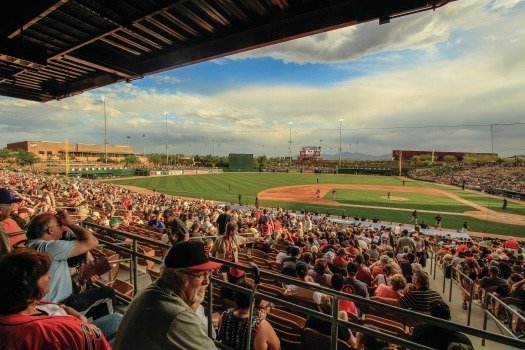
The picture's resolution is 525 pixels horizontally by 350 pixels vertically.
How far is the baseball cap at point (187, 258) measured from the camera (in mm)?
1798

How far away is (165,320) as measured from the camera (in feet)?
4.95

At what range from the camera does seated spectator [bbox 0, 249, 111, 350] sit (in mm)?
1569

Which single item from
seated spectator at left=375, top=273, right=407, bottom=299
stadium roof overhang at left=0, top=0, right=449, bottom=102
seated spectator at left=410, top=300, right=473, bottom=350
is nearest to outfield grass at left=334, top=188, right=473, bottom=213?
seated spectator at left=375, top=273, right=407, bottom=299

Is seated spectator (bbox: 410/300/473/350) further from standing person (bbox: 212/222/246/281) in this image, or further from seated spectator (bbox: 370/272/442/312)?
standing person (bbox: 212/222/246/281)

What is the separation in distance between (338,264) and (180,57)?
6252 mm

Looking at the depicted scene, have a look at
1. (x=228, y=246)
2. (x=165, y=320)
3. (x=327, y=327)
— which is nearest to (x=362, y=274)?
(x=228, y=246)

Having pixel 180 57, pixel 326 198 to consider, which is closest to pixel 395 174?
pixel 326 198

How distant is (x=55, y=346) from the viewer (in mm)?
1609

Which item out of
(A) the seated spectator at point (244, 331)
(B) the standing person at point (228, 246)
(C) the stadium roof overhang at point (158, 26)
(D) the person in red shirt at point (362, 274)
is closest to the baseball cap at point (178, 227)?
(B) the standing person at point (228, 246)

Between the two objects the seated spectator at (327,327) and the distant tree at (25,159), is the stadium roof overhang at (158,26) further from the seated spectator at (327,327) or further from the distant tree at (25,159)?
the distant tree at (25,159)

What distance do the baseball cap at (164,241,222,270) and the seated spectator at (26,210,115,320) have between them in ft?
5.94

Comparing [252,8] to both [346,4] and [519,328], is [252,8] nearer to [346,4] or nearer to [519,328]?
[346,4]

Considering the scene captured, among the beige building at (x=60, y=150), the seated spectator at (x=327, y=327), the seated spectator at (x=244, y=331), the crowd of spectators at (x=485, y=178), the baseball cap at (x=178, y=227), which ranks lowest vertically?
the crowd of spectators at (x=485, y=178)

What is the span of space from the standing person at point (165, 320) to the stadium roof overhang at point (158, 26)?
3214mm
